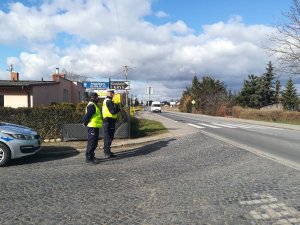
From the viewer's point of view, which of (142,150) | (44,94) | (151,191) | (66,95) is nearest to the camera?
(151,191)

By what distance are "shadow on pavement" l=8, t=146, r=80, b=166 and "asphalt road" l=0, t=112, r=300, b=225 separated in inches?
2.3

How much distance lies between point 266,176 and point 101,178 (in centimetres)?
336

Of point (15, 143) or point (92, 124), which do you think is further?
point (92, 124)

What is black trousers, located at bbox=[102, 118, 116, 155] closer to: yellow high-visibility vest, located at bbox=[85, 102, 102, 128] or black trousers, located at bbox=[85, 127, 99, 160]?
yellow high-visibility vest, located at bbox=[85, 102, 102, 128]

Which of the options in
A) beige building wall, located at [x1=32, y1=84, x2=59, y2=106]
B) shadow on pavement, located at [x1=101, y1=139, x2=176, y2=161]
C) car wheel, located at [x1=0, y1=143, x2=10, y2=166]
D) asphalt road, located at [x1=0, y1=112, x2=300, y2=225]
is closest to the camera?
asphalt road, located at [x1=0, y1=112, x2=300, y2=225]

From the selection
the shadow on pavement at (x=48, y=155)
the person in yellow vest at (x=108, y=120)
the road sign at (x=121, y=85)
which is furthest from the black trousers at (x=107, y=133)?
the road sign at (x=121, y=85)

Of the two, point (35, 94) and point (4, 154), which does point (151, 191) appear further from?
point (35, 94)

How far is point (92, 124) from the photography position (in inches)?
394

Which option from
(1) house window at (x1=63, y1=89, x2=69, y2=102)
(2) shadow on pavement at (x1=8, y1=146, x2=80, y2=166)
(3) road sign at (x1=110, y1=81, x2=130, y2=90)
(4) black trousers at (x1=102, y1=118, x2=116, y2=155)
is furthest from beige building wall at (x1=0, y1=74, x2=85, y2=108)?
(4) black trousers at (x1=102, y1=118, x2=116, y2=155)

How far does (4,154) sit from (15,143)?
1.25ft

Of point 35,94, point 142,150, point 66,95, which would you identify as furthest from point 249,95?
point 142,150

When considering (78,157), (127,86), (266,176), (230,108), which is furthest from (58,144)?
(230,108)

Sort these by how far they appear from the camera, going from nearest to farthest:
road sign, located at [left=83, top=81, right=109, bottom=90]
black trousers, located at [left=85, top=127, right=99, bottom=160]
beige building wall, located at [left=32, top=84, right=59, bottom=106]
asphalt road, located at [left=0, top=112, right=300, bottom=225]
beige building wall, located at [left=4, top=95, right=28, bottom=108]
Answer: asphalt road, located at [left=0, top=112, right=300, bottom=225], black trousers, located at [left=85, top=127, right=99, bottom=160], road sign, located at [left=83, top=81, right=109, bottom=90], beige building wall, located at [left=4, top=95, right=28, bottom=108], beige building wall, located at [left=32, top=84, right=59, bottom=106]

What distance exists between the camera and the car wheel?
9617mm
